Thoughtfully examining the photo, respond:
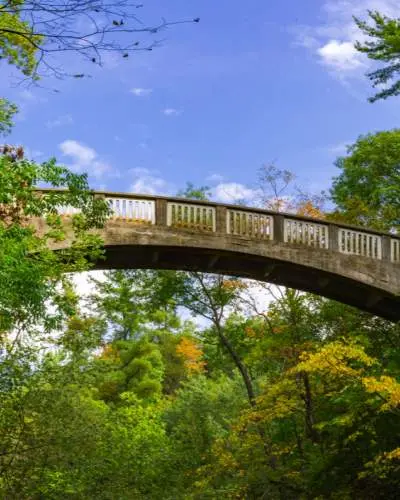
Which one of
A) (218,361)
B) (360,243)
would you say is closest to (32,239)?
(360,243)

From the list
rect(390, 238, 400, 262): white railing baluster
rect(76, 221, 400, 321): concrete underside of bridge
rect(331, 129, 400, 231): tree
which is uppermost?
rect(331, 129, 400, 231): tree

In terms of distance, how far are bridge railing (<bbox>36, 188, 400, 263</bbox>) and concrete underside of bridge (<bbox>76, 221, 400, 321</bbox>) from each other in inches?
5.7

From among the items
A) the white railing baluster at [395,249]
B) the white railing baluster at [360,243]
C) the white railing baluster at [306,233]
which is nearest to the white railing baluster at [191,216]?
the white railing baluster at [306,233]

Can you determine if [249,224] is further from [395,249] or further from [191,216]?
[395,249]

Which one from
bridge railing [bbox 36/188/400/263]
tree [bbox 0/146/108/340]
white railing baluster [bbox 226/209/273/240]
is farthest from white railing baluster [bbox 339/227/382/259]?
tree [bbox 0/146/108/340]

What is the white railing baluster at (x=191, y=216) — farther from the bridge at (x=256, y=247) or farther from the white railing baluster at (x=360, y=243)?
the white railing baluster at (x=360, y=243)

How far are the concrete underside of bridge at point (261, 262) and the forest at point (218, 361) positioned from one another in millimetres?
838

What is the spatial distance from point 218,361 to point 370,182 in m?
7.42

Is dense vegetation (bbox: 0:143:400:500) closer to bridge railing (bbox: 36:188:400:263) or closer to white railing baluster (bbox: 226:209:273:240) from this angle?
bridge railing (bbox: 36:188:400:263)

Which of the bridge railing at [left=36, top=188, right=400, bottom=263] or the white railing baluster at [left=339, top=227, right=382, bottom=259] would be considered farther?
the white railing baluster at [left=339, top=227, right=382, bottom=259]

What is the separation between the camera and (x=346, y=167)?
24469 millimetres

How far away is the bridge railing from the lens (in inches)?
561

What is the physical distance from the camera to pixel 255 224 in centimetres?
1520

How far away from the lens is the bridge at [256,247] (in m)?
14.2
